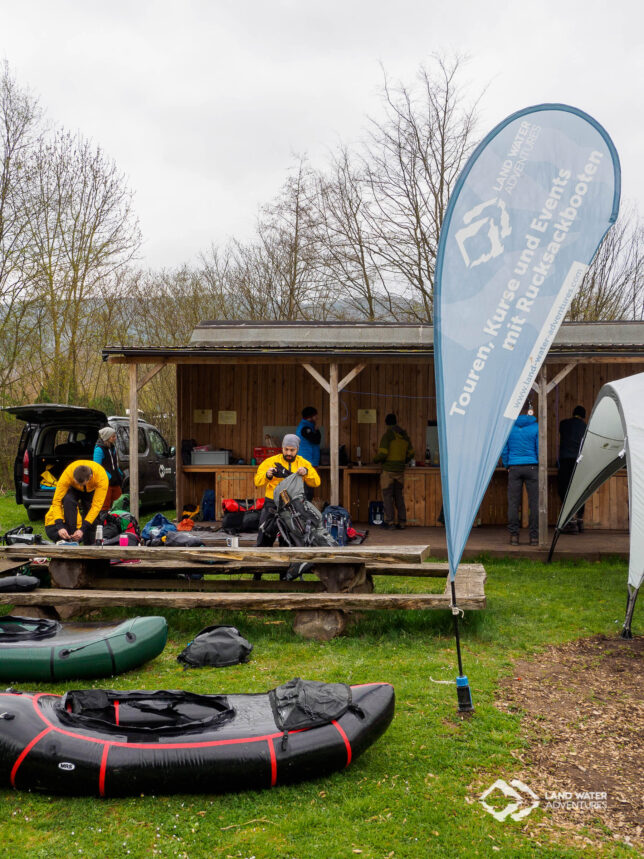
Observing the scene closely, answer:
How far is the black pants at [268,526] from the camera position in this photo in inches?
311

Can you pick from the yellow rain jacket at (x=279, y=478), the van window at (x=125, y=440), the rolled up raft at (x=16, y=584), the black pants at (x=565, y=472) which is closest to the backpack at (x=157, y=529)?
the yellow rain jacket at (x=279, y=478)

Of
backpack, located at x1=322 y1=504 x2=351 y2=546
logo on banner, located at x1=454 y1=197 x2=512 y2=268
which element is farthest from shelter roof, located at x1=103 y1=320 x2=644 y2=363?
logo on banner, located at x1=454 y1=197 x2=512 y2=268

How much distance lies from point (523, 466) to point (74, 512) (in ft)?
19.9

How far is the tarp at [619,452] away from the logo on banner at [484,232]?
2993mm

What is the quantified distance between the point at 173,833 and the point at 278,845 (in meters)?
0.50

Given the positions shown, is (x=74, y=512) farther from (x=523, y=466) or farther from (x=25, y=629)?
(x=523, y=466)

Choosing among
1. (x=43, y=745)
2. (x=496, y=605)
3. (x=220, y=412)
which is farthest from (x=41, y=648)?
(x=220, y=412)

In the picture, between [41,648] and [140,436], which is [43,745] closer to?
[41,648]

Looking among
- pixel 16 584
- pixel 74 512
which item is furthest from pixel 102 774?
pixel 74 512

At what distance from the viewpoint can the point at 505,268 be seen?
4.96 m

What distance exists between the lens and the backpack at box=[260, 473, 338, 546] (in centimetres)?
762

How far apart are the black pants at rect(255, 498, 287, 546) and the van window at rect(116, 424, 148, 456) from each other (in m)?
6.49

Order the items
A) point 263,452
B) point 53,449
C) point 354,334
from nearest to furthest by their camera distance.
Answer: point 263,452 < point 53,449 < point 354,334

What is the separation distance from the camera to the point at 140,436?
14727 millimetres
